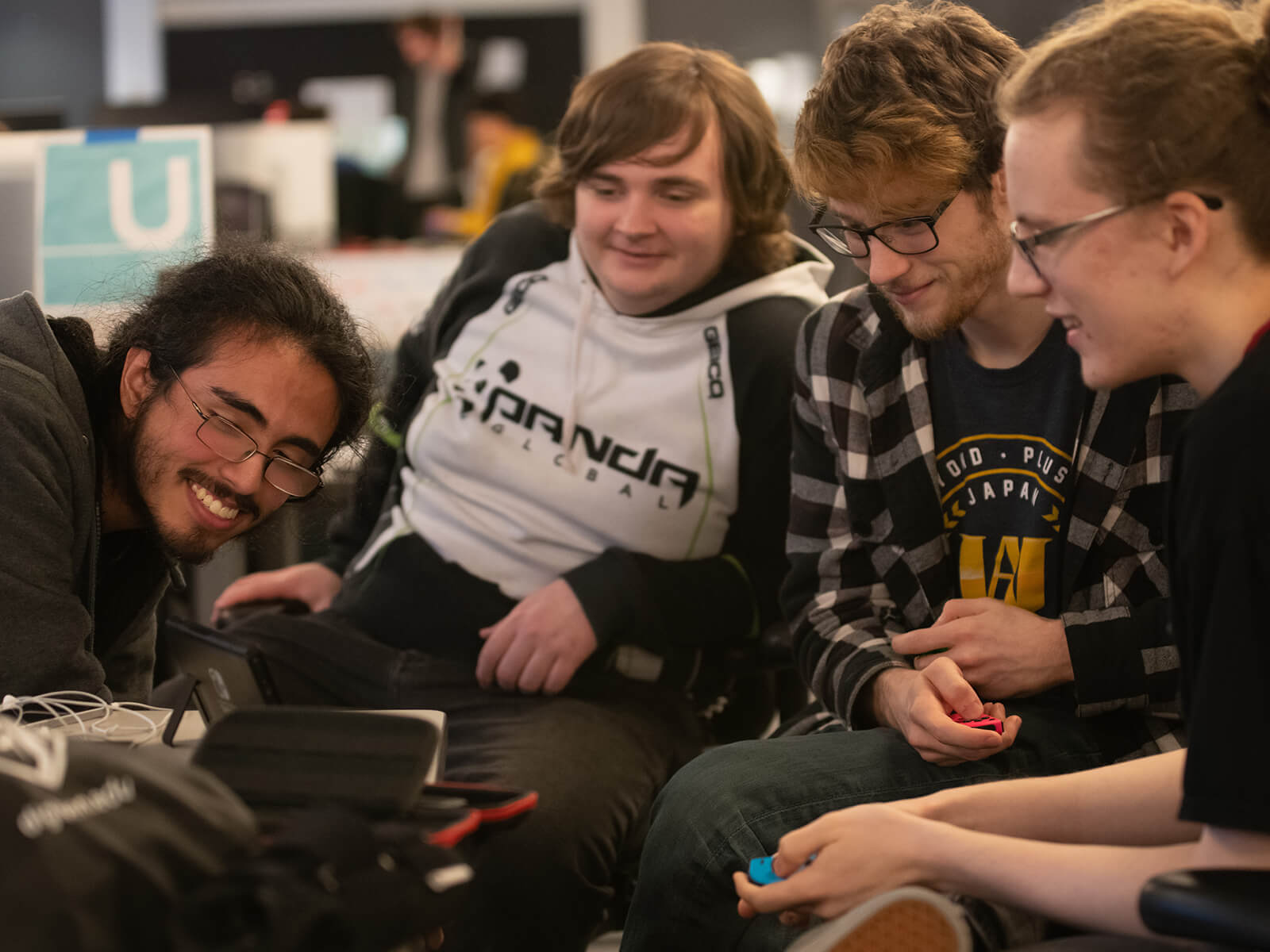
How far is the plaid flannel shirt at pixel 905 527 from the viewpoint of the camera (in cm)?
135

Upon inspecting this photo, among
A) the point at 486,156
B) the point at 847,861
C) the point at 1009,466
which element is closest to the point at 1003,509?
the point at 1009,466

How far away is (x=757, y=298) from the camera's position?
1.91m

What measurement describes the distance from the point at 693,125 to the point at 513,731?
0.90 meters

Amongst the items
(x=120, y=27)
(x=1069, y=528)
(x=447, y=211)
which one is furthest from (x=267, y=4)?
(x=1069, y=528)

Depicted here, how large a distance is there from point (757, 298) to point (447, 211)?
484 centimetres

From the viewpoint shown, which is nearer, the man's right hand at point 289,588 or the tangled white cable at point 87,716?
the tangled white cable at point 87,716

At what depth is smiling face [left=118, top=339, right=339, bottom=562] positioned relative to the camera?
4.96 feet

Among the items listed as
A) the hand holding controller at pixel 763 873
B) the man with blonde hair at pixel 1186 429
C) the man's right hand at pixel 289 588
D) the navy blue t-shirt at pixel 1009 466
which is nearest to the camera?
the man with blonde hair at pixel 1186 429

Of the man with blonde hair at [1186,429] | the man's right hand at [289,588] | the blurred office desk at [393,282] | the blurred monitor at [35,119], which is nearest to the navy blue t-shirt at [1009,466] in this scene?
the man with blonde hair at [1186,429]

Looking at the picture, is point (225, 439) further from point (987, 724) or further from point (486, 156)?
point (486, 156)

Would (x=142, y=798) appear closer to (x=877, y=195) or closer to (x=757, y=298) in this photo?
(x=877, y=195)

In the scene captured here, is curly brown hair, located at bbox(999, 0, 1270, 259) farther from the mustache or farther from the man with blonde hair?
the mustache

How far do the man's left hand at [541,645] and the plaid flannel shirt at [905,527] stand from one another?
0.29m

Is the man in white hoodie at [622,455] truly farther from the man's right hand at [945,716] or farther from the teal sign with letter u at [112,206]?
the teal sign with letter u at [112,206]
